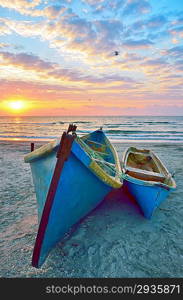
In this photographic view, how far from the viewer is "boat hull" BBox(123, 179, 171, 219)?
13.4 feet

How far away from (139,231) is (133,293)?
1389mm

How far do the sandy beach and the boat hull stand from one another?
1.01ft

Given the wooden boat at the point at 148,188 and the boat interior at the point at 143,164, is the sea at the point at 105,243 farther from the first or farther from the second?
the boat interior at the point at 143,164

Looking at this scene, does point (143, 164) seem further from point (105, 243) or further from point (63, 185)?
point (63, 185)

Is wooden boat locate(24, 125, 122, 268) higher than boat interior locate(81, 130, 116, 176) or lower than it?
lower

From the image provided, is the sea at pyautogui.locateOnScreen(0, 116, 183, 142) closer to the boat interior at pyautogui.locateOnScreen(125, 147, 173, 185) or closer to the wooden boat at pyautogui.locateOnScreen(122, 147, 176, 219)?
the wooden boat at pyautogui.locateOnScreen(122, 147, 176, 219)

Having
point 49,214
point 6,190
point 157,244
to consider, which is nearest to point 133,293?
point 157,244

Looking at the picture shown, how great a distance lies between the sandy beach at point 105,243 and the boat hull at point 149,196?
1.01 feet

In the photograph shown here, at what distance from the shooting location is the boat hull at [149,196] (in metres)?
4.09

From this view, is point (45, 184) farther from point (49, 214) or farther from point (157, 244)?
point (157, 244)

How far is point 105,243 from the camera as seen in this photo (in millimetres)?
3666

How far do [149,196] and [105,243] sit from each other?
1452mm

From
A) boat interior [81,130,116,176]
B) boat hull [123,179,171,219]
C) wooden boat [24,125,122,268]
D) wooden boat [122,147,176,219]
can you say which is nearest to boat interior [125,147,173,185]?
wooden boat [122,147,176,219]

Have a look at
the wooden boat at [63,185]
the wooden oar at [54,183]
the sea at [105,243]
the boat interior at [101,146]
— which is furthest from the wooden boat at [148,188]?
the wooden oar at [54,183]
